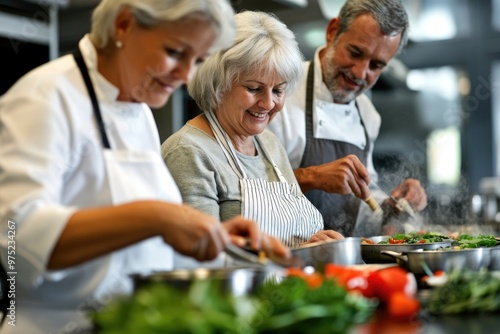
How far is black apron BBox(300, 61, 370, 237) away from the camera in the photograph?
277 cm

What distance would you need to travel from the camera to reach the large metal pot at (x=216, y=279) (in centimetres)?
114

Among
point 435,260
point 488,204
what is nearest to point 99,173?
point 435,260

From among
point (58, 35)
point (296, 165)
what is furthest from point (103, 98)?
point (58, 35)

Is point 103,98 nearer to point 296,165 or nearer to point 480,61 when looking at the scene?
point 296,165

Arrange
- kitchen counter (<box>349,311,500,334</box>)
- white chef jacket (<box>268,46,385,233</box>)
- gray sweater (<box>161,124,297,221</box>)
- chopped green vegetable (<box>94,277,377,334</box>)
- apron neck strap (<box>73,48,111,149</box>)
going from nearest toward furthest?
chopped green vegetable (<box>94,277,377,334</box>), kitchen counter (<box>349,311,500,334</box>), apron neck strap (<box>73,48,111,149</box>), gray sweater (<box>161,124,297,221</box>), white chef jacket (<box>268,46,385,233</box>)

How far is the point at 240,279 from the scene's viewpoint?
3.86ft

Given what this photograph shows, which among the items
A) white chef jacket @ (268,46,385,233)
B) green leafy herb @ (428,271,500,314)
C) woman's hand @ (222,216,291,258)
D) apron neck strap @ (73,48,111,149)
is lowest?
white chef jacket @ (268,46,385,233)

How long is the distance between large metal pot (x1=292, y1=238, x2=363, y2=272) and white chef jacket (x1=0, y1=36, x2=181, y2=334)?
12.5 inches

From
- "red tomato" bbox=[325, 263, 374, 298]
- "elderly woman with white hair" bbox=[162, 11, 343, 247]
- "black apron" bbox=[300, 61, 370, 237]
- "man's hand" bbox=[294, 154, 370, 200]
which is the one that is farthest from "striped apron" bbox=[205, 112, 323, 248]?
"red tomato" bbox=[325, 263, 374, 298]

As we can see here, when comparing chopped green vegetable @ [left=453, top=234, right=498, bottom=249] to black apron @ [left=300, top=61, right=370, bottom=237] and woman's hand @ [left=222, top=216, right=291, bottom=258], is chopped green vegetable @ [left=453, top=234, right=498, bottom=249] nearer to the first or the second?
black apron @ [left=300, top=61, right=370, bottom=237]

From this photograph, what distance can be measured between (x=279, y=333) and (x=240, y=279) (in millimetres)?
131

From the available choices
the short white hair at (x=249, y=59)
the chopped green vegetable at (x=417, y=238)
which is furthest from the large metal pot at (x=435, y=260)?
the short white hair at (x=249, y=59)

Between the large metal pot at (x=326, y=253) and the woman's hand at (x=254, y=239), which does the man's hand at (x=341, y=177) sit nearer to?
the large metal pot at (x=326, y=253)

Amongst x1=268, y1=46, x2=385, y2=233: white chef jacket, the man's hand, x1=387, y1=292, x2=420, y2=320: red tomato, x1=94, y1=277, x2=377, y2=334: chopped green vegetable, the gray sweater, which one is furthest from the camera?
x1=268, y1=46, x2=385, y2=233: white chef jacket
